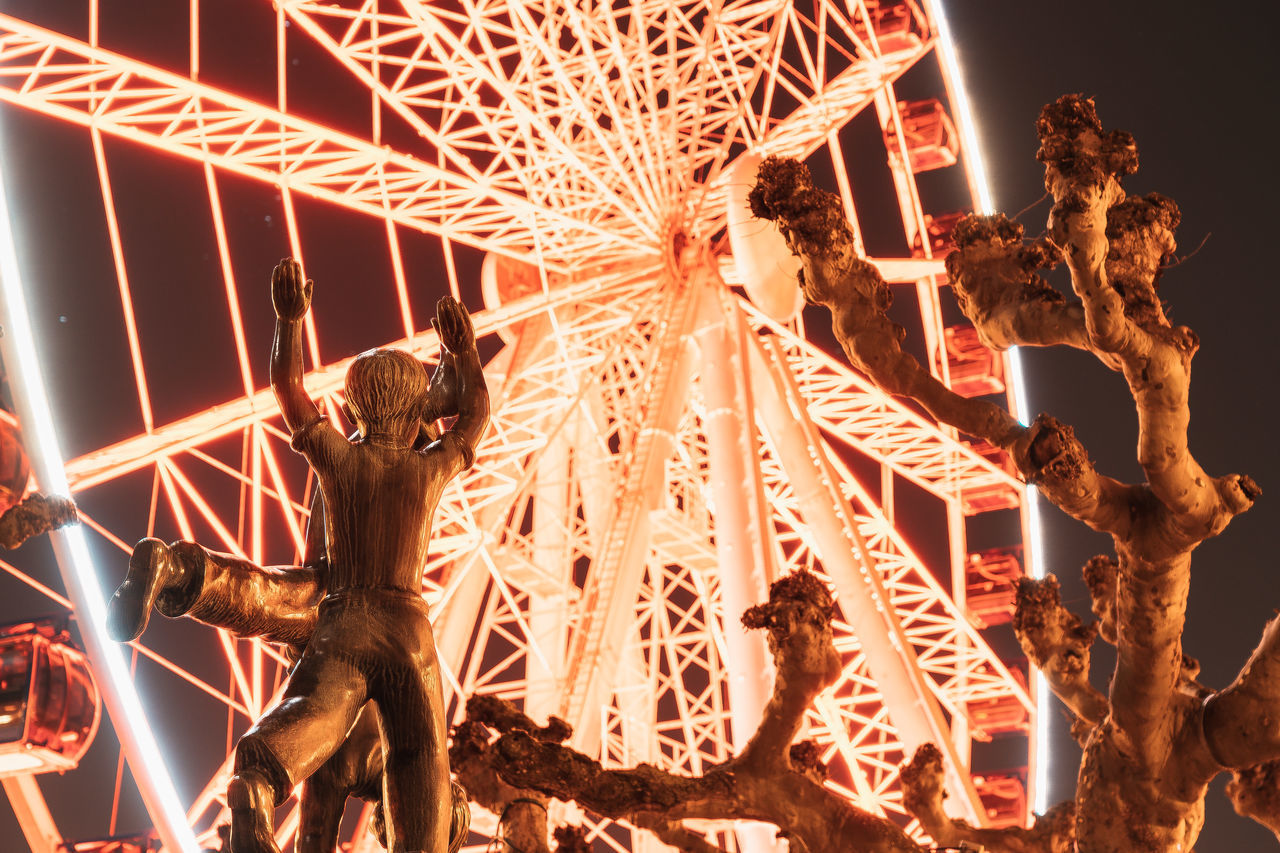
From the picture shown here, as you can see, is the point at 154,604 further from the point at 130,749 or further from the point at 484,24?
the point at 484,24

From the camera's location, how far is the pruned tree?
492 cm

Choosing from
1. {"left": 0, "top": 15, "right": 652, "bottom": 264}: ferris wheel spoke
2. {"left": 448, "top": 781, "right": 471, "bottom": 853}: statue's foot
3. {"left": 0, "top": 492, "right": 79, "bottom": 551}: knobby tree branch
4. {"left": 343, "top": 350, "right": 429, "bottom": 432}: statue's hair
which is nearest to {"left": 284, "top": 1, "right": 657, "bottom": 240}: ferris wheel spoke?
{"left": 0, "top": 15, "right": 652, "bottom": 264}: ferris wheel spoke

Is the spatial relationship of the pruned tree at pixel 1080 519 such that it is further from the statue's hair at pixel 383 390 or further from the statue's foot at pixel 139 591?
the statue's foot at pixel 139 591

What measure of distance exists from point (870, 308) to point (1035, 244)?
2.25 feet

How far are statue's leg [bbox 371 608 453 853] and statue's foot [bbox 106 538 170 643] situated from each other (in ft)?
1.66

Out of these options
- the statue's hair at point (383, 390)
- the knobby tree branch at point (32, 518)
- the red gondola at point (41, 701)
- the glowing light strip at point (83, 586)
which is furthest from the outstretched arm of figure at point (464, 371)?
the red gondola at point (41, 701)

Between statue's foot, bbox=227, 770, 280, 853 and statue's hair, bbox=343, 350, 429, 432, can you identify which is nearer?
statue's foot, bbox=227, 770, 280, 853

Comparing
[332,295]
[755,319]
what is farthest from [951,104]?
[332,295]

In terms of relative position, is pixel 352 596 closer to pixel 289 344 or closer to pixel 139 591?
pixel 139 591

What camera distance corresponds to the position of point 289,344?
365 cm

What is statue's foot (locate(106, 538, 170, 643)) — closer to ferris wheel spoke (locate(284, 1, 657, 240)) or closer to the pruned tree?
the pruned tree

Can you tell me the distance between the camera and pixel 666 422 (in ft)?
38.3

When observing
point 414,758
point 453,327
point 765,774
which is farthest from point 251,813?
point 765,774

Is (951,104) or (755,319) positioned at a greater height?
(951,104)
